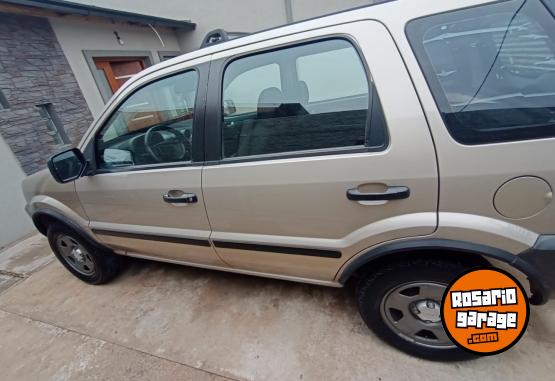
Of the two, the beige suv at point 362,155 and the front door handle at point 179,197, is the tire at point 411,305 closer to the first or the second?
the beige suv at point 362,155

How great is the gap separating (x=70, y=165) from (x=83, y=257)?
103cm

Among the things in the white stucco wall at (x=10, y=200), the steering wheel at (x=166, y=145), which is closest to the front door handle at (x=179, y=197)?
the steering wheel at (x=166, y=145)

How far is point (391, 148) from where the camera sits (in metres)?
1.10

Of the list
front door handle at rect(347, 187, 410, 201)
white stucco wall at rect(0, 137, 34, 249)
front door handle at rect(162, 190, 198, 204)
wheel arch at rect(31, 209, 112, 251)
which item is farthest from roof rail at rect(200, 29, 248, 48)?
white stucco wall at rect(0, 137, 34, 249)

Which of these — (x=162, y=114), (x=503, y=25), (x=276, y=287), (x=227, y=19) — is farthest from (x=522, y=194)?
(x=227, y=19)

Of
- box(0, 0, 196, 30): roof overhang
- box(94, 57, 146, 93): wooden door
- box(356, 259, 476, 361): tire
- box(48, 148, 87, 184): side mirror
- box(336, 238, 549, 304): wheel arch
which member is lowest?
box(356, 259, 476, 361): tire

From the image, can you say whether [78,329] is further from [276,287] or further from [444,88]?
[444,88]

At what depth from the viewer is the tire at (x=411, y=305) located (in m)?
1.27

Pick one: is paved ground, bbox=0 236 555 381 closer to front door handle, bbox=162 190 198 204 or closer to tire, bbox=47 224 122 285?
tire, bbox=47 224 122 285

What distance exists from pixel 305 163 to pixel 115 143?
1.47 metres

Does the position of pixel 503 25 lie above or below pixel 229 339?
above

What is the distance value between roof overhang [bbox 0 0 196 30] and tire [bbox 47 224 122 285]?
3.22 meters

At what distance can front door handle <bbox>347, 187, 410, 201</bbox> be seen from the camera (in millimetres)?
1119

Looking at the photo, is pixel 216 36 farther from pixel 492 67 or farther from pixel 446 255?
pixel 446 255
